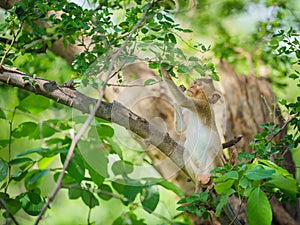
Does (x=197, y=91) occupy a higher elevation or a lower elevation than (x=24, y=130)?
higher

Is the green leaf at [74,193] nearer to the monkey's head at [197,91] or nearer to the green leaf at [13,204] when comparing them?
the green leaf at [13,204]

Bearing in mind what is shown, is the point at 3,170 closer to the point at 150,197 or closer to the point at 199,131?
the point at 150,197

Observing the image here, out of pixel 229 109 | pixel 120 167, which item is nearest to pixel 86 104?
pixel 120 167

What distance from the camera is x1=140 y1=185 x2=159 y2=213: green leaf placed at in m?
1.37

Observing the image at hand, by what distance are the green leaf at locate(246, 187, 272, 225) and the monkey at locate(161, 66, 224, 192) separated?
1.00 feet

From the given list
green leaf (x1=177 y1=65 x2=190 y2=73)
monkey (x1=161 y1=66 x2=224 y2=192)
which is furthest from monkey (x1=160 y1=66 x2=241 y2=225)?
green leaf (x1=177 y1=65 x2=190 y2=73)

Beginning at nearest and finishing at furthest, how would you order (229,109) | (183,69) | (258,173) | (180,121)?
(258,173), (183,69), (180,121), (229,109)

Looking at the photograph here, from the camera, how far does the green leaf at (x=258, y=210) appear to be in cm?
93

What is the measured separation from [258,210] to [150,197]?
487 mm

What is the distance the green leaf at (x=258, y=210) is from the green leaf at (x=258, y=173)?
1.8 inches

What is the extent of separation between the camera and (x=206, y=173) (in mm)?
1275

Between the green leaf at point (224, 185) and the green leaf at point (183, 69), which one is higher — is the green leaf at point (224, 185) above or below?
below

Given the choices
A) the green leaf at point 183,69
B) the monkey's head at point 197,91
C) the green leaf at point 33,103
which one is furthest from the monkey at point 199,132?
the green leaf at point 33,103

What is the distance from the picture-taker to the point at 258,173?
91 cm
